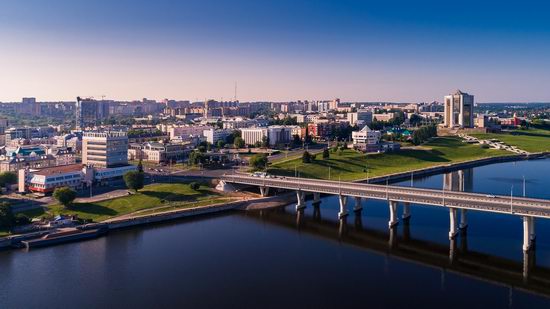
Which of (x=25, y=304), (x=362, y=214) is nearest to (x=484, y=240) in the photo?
(x=362, y=214)

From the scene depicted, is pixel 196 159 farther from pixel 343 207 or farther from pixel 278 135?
pixel 278 135

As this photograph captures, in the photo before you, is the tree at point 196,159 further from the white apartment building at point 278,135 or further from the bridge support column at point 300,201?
the white apartment building at point 278,135

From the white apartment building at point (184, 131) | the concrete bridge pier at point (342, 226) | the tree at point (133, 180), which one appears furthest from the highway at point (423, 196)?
the white apartment building at point (184, 131)

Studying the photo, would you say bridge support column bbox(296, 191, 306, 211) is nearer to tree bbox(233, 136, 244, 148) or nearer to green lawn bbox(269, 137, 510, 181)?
green lawn bbox(269, 137, 510, 181)

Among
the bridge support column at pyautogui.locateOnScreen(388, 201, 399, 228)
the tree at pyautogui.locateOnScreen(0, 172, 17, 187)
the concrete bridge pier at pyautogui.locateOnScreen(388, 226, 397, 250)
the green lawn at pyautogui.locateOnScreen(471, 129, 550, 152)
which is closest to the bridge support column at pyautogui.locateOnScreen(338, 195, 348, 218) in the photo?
the bridge support column at pyautogui.locateOnScreen(388, 201, 399, 228)

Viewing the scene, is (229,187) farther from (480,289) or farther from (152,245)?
(480,289)

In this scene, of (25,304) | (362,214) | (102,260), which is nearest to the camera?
(25,304)
